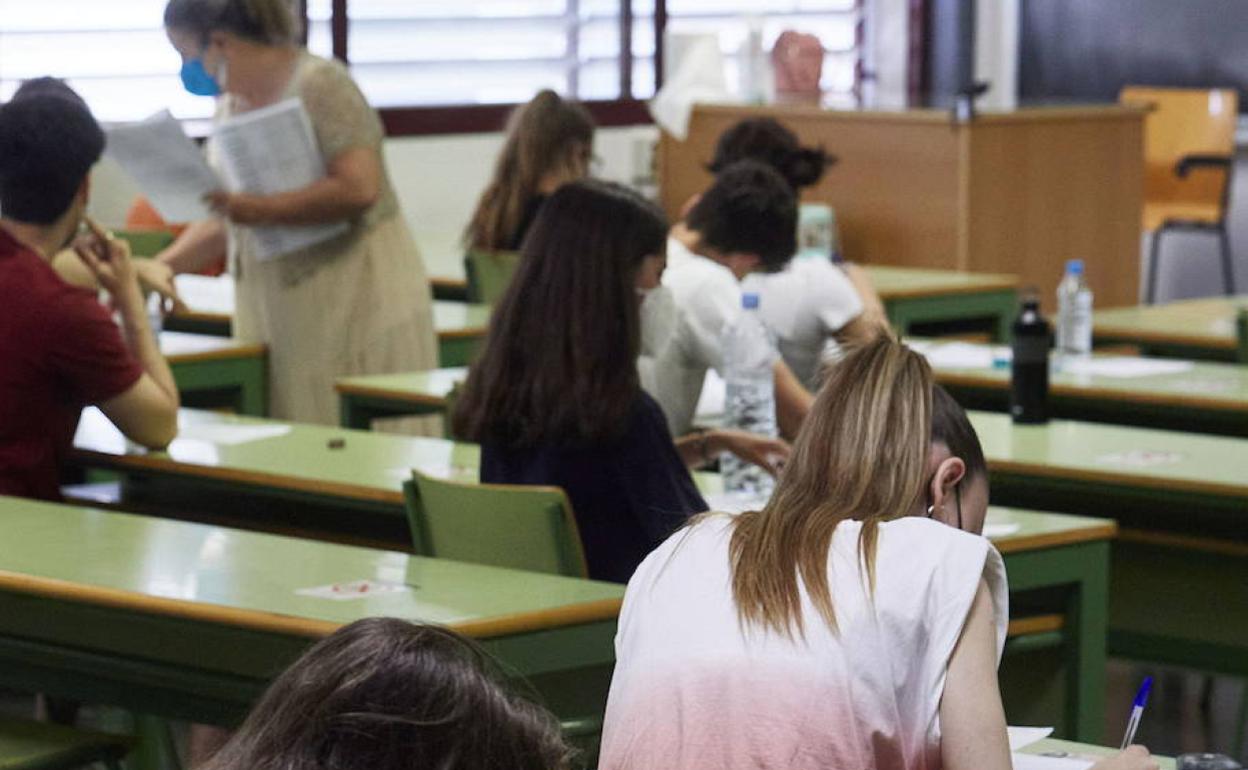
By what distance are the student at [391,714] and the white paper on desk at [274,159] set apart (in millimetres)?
3695

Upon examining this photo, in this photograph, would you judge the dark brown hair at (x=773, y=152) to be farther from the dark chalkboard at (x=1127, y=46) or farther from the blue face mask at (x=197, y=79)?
the dark chalkboard at (x=1127, y=46)

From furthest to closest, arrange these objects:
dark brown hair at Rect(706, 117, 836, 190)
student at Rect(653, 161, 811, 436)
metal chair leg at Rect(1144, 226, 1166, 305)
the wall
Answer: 1. metal chair leg at Rect(1144, 226, 1166, 305)
2. the wall
3. dark brown hair at Rect(706, 117, 836, 190)
4. student at Rect(653, 161, 811, 436)

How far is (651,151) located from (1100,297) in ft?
8.42

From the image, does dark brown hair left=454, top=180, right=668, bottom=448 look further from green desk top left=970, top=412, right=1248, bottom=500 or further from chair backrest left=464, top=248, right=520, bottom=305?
chair backrest left=464, top=248, right=520, bottom=305

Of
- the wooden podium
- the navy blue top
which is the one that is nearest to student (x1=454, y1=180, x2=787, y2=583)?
the navy blue top

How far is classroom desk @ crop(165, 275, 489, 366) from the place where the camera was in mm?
5555

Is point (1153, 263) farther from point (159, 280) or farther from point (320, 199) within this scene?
point (159, 280)

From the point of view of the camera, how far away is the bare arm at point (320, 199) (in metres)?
4.70

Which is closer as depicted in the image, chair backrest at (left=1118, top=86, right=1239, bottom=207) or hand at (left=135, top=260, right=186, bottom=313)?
hand at (left=135, top=260, right=186, bottom=313)

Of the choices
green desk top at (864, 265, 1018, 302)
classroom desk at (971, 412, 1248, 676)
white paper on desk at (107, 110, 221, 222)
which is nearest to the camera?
classroom desk at (971, 412, 1248, 676)

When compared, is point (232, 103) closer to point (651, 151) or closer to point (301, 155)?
point (301, 155)

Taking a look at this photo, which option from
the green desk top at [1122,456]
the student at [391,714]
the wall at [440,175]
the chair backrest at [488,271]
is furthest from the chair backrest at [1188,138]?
the student at [391,714]

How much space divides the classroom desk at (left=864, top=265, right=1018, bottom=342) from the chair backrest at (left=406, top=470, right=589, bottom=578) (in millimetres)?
3118

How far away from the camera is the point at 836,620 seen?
193 centimetres
